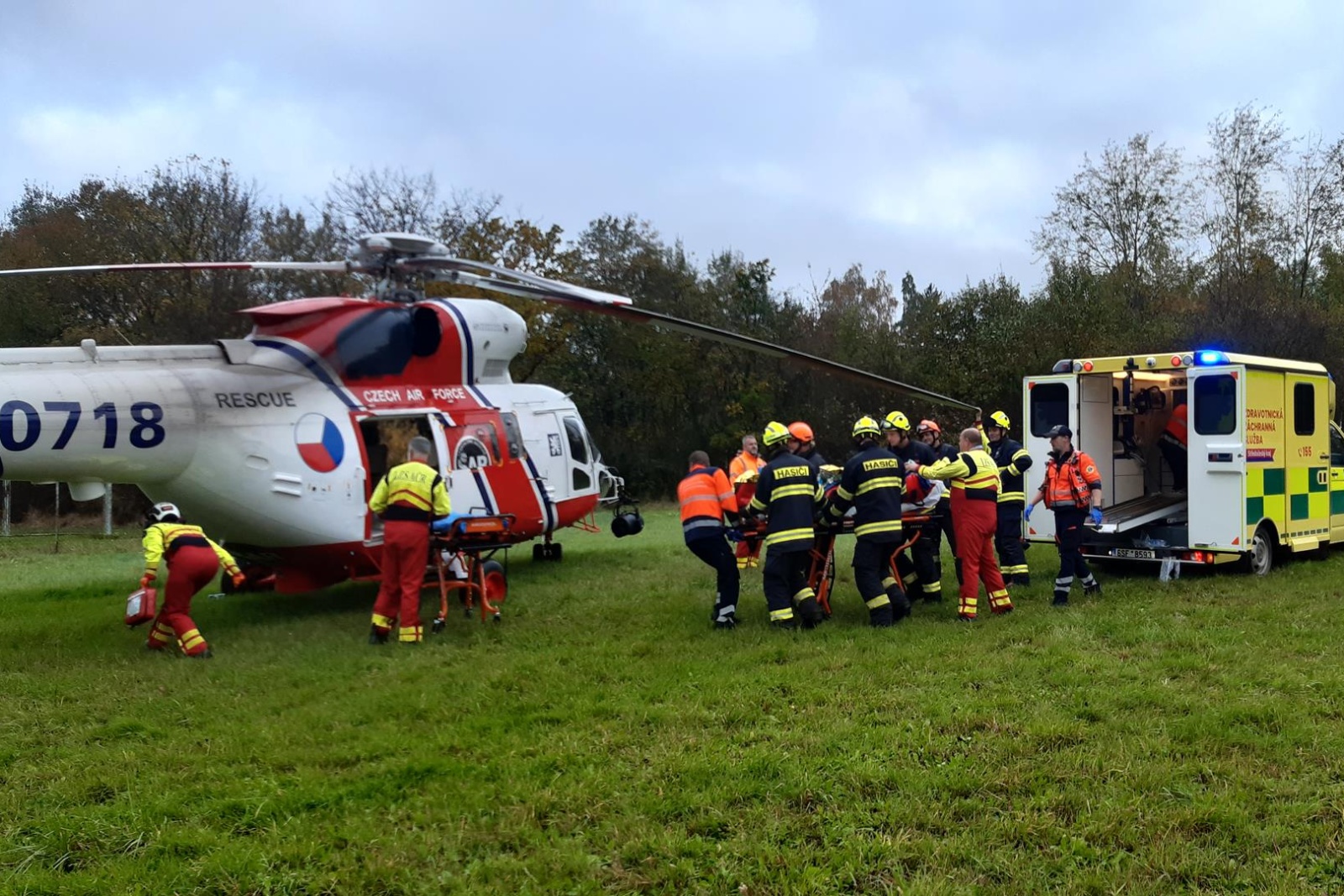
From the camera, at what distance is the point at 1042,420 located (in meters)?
11.4

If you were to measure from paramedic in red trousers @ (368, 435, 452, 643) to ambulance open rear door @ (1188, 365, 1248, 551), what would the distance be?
7310mm

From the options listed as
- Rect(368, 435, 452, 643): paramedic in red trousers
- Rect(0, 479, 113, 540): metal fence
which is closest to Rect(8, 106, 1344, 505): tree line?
Rect(0, 479, 113, 540): metal fence

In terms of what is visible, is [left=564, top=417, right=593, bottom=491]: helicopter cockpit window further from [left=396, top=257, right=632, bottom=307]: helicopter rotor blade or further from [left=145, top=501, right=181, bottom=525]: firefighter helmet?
[left=145, top=501, right=181, bottom=525]: firefighter helmet

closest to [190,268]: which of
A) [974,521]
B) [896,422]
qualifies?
[896,422]

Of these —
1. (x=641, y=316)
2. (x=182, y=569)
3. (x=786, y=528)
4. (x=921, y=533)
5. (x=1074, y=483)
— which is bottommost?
(x=182, y=569)

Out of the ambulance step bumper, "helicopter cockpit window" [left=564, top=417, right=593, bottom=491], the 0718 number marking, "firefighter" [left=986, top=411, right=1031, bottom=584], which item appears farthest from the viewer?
"helicopter cockpit window" [left=564, top=417, right=593, bottom=491]

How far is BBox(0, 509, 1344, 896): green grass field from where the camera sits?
409cm

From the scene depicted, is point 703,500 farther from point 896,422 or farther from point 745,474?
point 745,474

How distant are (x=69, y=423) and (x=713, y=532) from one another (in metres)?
5.39

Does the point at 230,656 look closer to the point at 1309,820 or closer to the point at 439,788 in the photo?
the point at 439,788

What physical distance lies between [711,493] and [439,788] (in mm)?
4281

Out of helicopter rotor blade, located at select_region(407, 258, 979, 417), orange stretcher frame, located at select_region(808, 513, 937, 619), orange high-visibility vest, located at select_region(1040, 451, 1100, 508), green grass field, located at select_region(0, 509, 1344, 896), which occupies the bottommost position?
green grass field, located at select_region(0, 509, 1344, 896)

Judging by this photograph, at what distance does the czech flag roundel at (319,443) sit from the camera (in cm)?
949

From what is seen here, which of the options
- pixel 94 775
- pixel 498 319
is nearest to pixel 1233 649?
pixel 94 775
